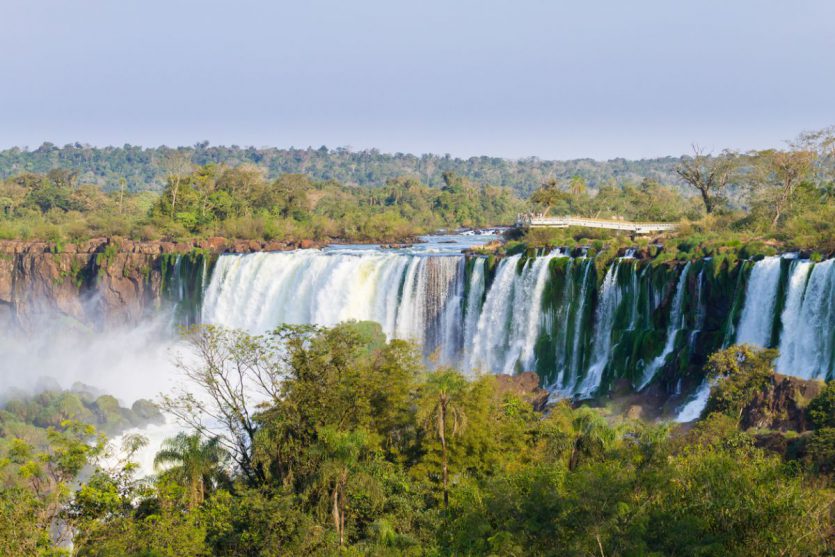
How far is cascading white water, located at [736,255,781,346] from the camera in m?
29.7

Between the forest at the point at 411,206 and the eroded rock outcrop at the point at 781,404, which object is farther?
the forest at the point at 411,206

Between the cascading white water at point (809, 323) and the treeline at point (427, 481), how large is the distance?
2.43 m

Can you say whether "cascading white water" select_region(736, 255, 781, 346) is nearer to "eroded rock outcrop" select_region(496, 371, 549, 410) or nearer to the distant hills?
"eroded rock outcrop" select_region(496, 371, 549, 410)

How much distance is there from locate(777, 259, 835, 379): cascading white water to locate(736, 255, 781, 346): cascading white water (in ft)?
2.02

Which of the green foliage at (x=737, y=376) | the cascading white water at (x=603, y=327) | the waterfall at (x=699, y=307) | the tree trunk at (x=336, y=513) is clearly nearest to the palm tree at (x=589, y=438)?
the tree trunk at (x=336, y=513)

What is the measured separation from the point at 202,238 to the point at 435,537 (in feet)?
137

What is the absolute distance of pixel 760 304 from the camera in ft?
98.5

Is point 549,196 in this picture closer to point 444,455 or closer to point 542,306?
point 542,306

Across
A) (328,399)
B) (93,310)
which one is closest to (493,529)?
(328,399)

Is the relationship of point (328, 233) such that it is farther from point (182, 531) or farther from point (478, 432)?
point (182, 531)

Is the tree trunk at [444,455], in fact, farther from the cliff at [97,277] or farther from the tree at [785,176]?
the cliff at [97,277]

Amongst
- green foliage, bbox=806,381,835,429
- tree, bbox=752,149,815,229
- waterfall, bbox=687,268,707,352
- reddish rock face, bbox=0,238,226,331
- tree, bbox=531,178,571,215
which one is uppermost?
tree, bbox=752,149,815,229

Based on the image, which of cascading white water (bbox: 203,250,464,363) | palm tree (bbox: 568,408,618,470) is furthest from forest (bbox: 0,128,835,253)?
palm tree (bbox: 568,408,618,470)

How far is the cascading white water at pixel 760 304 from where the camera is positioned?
1168 inches
